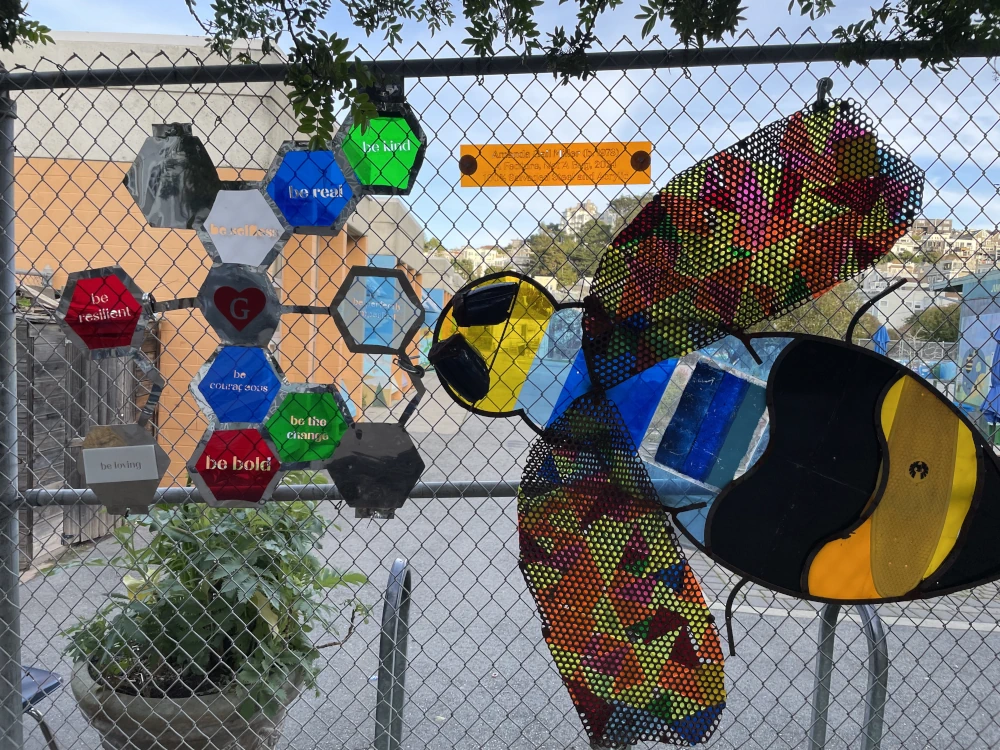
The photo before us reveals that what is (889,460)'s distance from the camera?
1897 millimetres

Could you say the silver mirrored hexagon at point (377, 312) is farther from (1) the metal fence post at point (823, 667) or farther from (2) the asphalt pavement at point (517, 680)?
(1) the metal fence post at point (823, 667)

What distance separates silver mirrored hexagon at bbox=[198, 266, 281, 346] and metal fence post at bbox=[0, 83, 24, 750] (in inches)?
21.9

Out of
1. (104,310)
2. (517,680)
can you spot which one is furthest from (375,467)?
(517,680)

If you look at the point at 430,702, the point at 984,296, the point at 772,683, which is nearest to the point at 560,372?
the point at 984,296

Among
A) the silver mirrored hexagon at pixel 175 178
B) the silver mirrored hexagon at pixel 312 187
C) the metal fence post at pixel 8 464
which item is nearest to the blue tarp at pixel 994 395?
the silver mirrored hexagon at pixel 312 187

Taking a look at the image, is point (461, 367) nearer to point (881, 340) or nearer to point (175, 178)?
point (175, 178)

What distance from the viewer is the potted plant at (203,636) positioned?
7.61ft

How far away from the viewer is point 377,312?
74.6 inches

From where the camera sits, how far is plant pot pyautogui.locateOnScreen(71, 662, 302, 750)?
2.31m

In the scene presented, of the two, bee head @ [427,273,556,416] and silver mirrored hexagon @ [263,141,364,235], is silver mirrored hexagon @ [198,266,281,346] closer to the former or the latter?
silver mirrored hexagon @ [263,141,364,235]

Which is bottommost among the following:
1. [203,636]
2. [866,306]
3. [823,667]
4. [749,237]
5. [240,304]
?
[203,636]

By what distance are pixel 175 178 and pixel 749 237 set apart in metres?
1.46

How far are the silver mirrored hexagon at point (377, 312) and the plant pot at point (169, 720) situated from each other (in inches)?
48.5

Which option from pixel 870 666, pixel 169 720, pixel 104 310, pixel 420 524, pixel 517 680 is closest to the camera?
pixel 104 310
